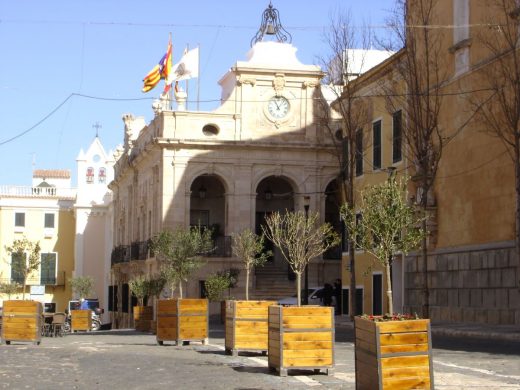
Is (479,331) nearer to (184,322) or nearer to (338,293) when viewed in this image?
(184,322)

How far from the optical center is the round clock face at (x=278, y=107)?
167 ft

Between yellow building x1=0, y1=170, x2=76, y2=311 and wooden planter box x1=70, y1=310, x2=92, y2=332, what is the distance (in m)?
33.3

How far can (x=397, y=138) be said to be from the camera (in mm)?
37500

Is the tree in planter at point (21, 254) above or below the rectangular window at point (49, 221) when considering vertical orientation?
below

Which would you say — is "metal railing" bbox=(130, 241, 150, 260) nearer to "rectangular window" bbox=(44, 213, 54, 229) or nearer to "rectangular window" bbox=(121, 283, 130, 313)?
"rectangular window" bbox=(121, 283, 130, 313)

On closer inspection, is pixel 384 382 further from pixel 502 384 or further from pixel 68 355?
pixel 68 355

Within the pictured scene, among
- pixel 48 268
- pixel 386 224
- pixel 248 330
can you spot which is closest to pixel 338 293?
pixel 248 330

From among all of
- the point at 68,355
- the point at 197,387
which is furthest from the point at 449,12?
the point at 197,387

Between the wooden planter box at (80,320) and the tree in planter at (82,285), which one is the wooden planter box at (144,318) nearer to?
the wooden planter box at (80,320)

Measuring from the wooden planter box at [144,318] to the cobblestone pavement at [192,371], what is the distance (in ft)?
53.6

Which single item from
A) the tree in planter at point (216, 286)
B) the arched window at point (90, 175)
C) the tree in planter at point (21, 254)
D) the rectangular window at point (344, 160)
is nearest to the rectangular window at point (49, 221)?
the tree in planter at point (21, 254)

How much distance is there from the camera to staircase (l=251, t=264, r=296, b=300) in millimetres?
49656

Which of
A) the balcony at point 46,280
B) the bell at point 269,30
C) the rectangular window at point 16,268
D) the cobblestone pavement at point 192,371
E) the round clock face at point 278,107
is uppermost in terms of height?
the bell at point 269,30

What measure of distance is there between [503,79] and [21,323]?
14690 mm
